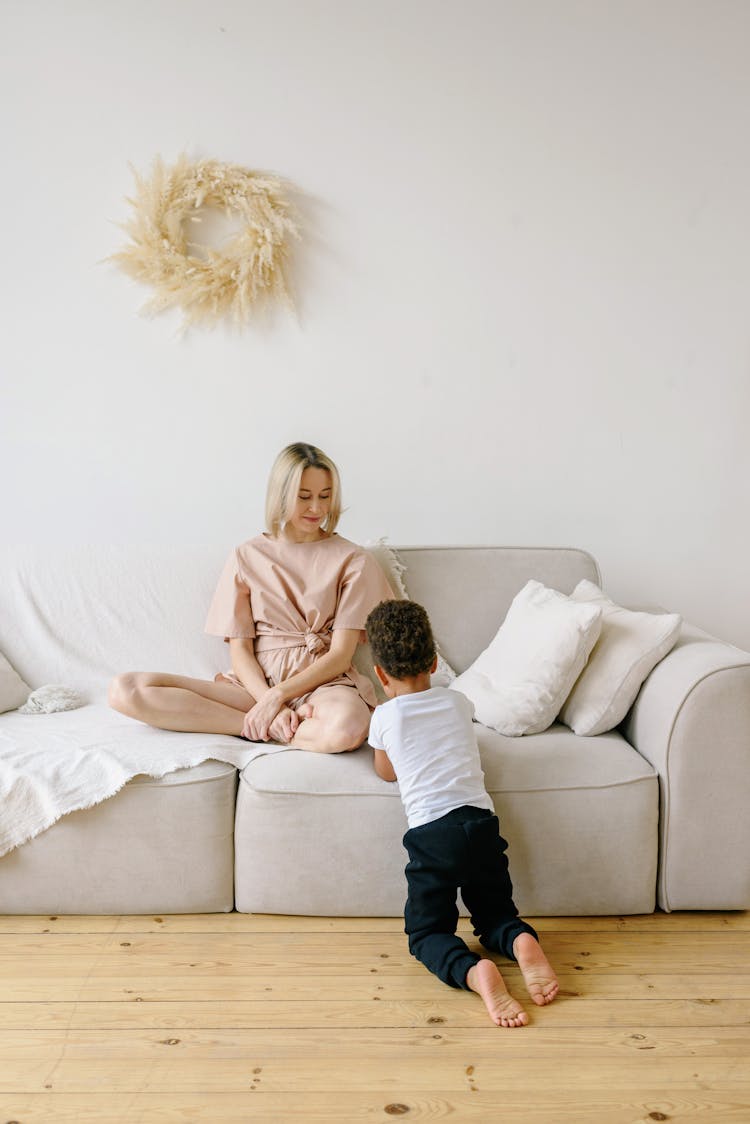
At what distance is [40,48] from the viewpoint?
270 cm

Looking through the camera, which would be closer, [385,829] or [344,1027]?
[344,1027]

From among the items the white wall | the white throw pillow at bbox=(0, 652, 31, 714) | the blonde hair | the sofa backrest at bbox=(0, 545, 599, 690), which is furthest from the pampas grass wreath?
the white throw pillow at bbox=(0, 652, 31, 714)

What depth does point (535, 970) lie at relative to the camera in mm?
1664

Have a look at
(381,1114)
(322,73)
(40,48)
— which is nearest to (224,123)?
(322,73)

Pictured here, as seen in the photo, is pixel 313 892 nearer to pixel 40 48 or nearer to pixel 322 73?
pixel 322 73

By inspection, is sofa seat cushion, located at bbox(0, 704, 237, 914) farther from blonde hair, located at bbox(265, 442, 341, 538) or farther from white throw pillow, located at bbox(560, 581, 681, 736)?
white throw pillow, located at bbox(560, 581, 681, 736)

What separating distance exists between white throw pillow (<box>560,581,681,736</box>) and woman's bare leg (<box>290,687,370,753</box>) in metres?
0.48

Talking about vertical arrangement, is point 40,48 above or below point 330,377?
above

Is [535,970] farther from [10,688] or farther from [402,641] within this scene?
[10,688]

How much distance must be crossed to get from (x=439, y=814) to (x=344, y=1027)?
40 centimetres

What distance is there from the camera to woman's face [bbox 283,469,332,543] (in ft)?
7.70

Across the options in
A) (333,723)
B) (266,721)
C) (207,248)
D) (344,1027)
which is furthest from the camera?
(207,248)

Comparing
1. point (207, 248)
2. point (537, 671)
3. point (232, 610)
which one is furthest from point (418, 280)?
point (537, 671)

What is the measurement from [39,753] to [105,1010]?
59 centimetres
